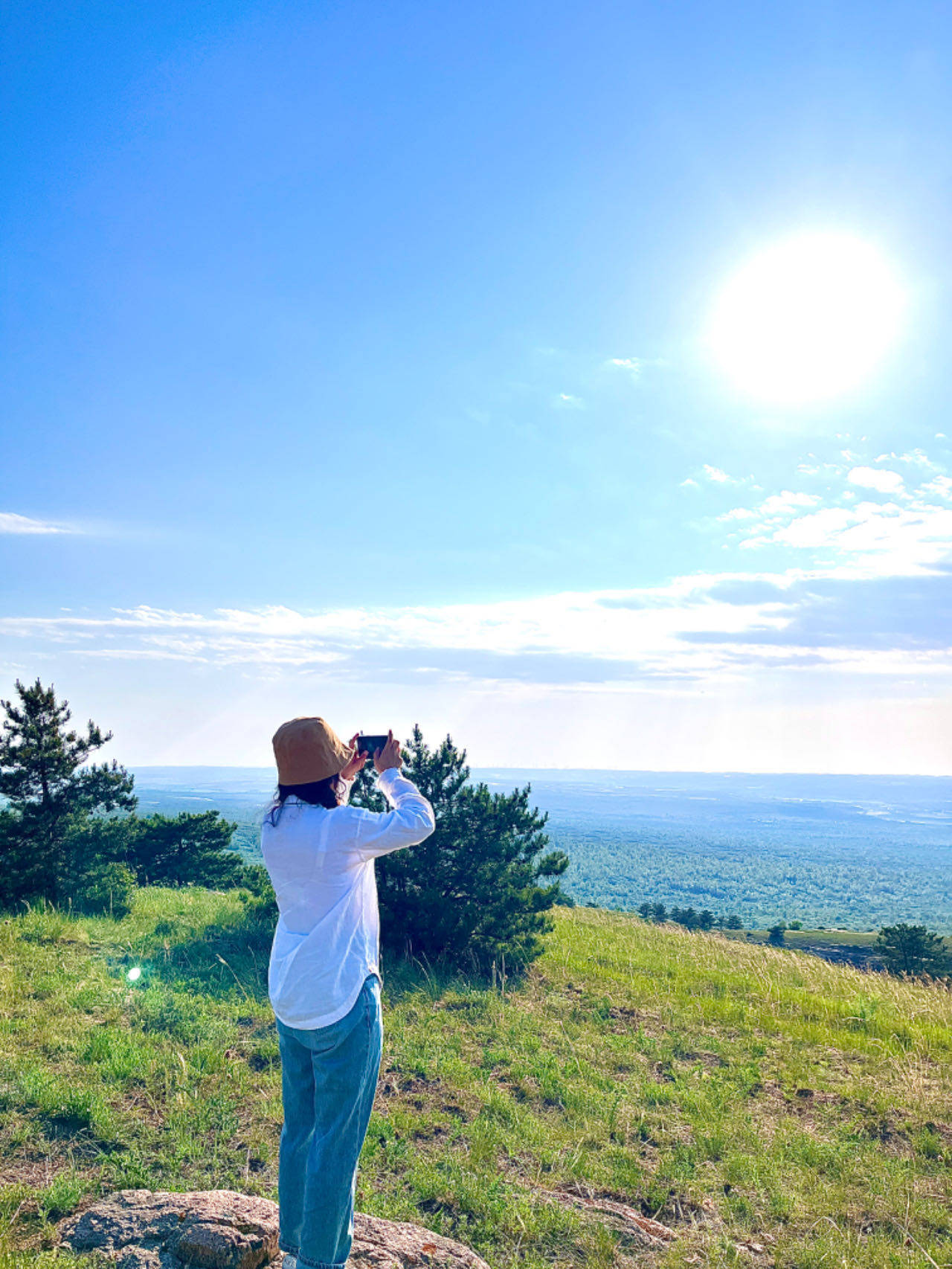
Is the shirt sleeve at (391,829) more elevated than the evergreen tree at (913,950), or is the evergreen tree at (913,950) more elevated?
the shirt sleeve at (391,829)

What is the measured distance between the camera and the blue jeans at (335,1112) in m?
2.97

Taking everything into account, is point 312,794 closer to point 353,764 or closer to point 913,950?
point 353,764

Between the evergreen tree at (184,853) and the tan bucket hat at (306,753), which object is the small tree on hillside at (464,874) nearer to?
the tan bucket hat at (306,753)

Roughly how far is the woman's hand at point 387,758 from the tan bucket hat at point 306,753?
25cm

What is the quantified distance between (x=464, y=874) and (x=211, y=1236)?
6.94m

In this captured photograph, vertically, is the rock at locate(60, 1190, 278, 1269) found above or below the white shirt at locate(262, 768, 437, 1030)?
below

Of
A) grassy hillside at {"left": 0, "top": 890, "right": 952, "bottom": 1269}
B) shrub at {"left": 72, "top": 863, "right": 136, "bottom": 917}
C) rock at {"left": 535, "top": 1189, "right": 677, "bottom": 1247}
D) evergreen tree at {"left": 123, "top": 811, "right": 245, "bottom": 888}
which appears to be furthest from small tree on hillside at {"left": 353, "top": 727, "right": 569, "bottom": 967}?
evergreen tree at {"left": 123, "top": 811, "right": 245, "bottom": 888}

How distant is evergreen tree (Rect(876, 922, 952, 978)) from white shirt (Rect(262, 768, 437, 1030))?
22.3 meters

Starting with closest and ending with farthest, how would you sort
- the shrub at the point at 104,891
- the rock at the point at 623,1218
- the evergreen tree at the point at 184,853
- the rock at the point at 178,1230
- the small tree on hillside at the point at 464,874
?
the rock at the point at 178,1230, the rock at the point at 623,1218, the small tree on hillside at the point at 464,874, the shrub at the point at 104,891, the evergreen tree at the point at 184,853

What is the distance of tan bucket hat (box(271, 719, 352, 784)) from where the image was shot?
313 centimetres

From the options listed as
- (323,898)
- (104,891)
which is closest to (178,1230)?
(323,898)

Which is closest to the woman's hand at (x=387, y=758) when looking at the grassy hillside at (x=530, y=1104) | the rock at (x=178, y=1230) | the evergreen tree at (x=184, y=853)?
the rock at (x=178, y=1230)

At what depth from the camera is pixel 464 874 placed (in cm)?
1014

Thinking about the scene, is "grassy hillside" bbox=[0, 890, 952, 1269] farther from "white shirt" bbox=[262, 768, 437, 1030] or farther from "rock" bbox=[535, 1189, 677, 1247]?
"white shirt" bbox=[262, 768, 437, 1030]
